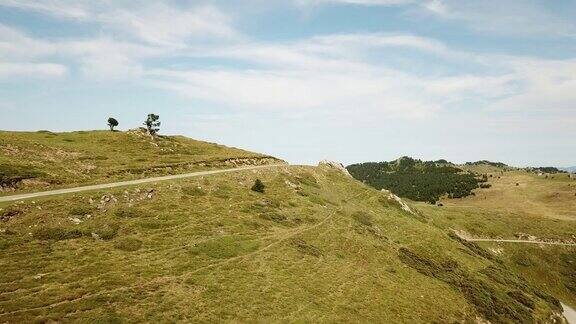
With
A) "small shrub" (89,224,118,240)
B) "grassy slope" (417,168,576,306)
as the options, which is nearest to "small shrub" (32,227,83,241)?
"small shrub" (89,224,118,240)

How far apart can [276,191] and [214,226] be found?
27.8 metres

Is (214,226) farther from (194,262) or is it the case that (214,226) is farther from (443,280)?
(443,280)

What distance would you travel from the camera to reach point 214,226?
5894 cm

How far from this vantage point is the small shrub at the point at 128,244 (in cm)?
4625

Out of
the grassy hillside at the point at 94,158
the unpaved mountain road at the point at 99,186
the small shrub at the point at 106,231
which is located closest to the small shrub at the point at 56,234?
the small shrub at the point at 106,231

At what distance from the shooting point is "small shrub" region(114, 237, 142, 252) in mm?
46250

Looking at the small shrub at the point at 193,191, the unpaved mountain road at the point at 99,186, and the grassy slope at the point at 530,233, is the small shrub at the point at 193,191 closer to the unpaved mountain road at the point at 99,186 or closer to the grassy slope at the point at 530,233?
the unpaved mountain road at the point at 99,186

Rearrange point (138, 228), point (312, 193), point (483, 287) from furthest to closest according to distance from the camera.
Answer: point (312, 193), point (483, 287), point (138, 228)

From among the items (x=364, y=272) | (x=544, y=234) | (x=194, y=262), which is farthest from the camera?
(x=544, y=234)

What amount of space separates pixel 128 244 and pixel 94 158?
146 feet

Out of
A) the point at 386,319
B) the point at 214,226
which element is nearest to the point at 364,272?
the point at 386,319

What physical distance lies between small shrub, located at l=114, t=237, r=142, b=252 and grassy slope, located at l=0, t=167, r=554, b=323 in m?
0.13

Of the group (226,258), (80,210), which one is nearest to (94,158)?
(80,210)

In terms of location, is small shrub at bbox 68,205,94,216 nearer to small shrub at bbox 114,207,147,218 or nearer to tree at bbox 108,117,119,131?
small shrub at bbox 114,207,147,218
